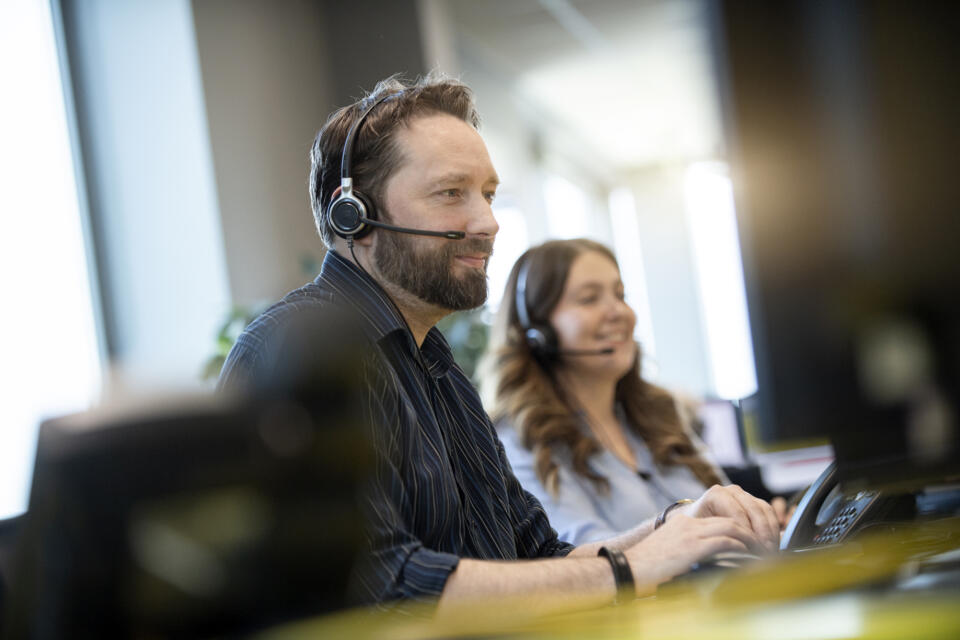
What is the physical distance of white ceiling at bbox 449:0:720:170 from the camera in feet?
17.1

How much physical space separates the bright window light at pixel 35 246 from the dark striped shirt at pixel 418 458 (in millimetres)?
1612

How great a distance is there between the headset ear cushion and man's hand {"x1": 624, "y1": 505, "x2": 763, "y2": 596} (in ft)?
1.74

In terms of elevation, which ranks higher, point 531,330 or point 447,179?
point 447,179

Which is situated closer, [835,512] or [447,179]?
[835,512]

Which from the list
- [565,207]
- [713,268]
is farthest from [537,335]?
[713,268]

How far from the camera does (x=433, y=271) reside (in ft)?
4.08

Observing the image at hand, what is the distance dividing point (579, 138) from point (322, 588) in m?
7.85

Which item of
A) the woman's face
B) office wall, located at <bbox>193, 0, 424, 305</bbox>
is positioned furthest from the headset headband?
office wall, located at <bbox>193, 0, 424, 305</bbox>

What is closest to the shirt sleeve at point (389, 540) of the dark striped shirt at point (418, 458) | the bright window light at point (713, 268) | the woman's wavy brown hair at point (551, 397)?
the dark striped shirt at point (418, 458)

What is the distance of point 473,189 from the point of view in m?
1.27

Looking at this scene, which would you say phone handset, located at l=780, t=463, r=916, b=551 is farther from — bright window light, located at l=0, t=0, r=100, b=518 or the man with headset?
bright window light, located at l=0, t=0, r=100, b=518

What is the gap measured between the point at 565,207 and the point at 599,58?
7.75 ft

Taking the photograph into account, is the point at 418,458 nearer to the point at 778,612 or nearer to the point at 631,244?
the point at 778,612

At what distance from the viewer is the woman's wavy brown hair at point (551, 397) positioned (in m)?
1.86
